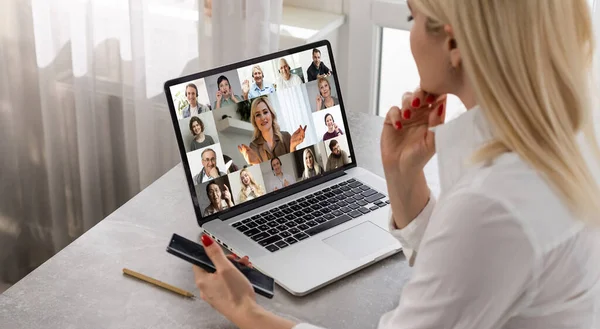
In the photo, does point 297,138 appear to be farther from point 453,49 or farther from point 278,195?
point 453,49

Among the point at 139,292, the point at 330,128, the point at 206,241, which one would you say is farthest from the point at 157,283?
the point at 330,128

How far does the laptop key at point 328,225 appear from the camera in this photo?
136cm

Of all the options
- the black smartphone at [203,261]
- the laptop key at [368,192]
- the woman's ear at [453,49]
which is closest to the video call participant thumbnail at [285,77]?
the laptop key at [368,192]

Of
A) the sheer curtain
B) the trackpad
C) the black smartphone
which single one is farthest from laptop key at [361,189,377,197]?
the sheer curtain

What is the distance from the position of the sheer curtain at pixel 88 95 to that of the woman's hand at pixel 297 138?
1.39 feet

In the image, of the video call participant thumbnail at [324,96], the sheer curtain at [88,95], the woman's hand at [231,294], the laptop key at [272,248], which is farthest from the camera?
the sheer curtain at [88,95]

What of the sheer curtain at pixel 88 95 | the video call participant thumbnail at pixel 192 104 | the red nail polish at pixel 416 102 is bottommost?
the sheer curtain at pixel 88 95

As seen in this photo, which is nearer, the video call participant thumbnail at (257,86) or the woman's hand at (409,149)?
the woman's hand at (409,149)

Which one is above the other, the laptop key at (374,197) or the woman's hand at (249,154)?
the woman's hand at (249,154)

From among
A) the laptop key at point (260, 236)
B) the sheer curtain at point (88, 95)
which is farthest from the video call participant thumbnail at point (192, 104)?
the sheer curtain at point (88, 95)

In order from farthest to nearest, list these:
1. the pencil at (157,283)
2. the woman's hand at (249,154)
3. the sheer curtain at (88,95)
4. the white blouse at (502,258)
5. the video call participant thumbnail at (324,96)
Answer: the sheer curtain at (88,95), the video call participant thumbnail at (324,96), the woman's hand at (249,154), the pencil at (157,283), the white blouse at (502,258)

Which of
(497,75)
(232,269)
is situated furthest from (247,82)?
(497,75)

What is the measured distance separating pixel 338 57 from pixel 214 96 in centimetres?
88

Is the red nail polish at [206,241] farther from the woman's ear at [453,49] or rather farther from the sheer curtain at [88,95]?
the sheer curtain at [88,95]
